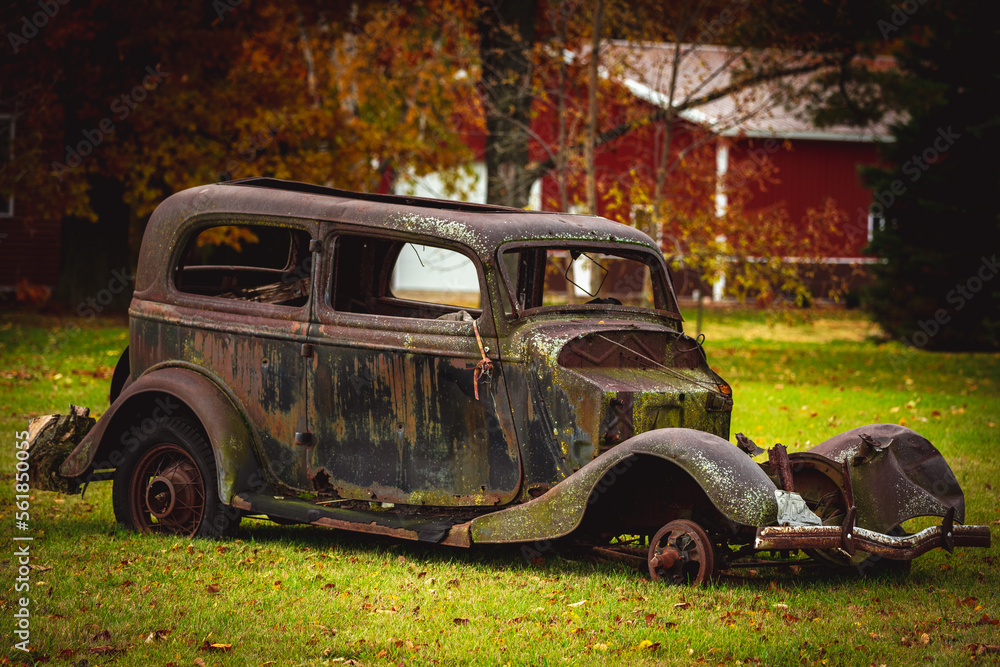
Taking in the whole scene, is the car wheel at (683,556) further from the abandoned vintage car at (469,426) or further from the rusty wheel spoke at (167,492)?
the rusty wheel spoke at (167,492)

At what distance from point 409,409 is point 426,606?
124 centimetres

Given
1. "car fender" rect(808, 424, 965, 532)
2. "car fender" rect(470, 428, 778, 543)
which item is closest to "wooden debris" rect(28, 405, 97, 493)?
"car fender" rect(470, 428, 778, 543)

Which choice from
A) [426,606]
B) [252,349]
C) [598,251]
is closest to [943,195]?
[598,251]

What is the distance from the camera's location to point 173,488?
6.69m

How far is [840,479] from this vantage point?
19.9ft

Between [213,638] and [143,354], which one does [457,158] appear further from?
[213,638]

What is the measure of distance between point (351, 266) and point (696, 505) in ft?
9.04

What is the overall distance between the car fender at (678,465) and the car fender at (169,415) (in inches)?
60.1

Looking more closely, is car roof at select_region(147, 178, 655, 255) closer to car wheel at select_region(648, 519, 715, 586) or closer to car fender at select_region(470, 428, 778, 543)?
car fender at select_region(470, 428, 778, 543)

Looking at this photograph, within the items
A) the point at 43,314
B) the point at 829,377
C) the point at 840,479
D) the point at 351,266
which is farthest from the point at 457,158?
the point at 840,479

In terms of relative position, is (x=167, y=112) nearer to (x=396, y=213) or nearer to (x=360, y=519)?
(x=396, y=213)

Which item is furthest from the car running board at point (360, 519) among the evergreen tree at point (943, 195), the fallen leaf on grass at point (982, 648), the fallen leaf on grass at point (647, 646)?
the evergreen tree at point (943, 195)

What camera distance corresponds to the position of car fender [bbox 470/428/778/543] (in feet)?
17.7

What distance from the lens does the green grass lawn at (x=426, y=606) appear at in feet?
15.6
